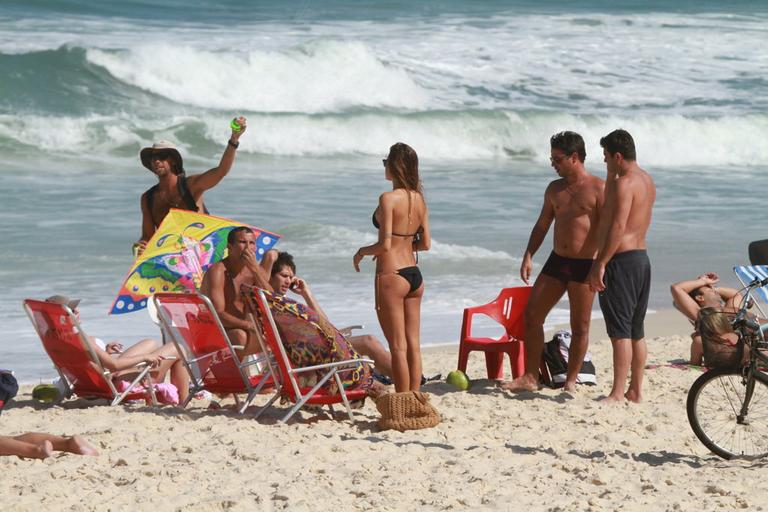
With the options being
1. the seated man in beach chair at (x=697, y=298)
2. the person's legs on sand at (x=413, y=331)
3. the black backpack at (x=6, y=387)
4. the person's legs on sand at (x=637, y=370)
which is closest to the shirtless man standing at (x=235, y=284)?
the person's legs on sand at (x=413, y=331)

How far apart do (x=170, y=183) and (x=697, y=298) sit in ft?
10.9

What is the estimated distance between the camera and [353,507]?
4.67 meters

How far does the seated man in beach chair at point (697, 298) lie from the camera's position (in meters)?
7.63

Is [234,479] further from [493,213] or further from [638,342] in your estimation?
[493,213]

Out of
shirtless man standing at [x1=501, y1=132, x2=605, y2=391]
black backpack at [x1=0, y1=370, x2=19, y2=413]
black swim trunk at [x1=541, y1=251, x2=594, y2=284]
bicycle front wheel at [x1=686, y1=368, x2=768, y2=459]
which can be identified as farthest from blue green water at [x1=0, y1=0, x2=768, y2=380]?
bicycle front wheel at [x1=686, y1=368, x2=768, y2=459]

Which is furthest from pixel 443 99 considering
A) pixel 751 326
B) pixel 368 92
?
pixel 751 326

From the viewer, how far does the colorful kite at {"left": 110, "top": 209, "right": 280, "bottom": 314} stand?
672 cm

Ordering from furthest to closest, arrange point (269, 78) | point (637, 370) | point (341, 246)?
point (269, 78)
point (341, 246)
point (637, 370)

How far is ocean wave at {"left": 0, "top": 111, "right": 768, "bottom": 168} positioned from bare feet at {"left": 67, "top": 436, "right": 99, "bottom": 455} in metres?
14.4

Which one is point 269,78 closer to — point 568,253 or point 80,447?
point 568,253

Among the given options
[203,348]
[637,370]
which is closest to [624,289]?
[637,370]

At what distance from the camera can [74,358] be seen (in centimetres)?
632

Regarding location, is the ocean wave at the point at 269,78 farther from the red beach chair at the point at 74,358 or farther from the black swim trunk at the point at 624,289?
the black swim trunk at the point at 624,289

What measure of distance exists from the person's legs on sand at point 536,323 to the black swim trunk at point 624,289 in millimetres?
344
